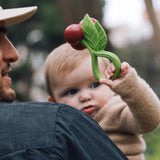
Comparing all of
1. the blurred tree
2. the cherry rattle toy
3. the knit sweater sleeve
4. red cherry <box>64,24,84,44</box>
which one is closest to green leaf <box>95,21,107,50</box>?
the cherry rattle toy

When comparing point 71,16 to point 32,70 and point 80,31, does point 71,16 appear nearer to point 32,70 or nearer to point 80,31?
point 80,31

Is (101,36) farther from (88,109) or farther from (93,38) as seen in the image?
A: (88,109)

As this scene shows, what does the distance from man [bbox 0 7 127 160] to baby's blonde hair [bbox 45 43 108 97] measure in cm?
91

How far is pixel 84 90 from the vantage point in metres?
2.37

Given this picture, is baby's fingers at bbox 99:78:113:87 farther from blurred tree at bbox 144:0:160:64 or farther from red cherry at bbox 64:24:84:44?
blurred tree at bbox 144:0:160:64

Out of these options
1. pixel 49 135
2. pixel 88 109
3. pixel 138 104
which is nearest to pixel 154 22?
pixel 88 109

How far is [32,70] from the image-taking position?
45.1ft

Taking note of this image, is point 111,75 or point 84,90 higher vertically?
point 111,75

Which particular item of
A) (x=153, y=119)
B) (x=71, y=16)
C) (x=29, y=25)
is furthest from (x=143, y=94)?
(x=29, y=25)

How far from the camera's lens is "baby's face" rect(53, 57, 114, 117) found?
2314 millimetres

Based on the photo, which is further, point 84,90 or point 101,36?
point 84,90

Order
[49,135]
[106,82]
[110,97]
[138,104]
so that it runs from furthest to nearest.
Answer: [110,97]
[138,104]
[106,82]
[49,135]

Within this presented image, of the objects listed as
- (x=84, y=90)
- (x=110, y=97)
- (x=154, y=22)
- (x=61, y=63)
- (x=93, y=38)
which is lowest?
(x=154, y=22)

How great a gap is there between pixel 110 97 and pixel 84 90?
0.20 metres
